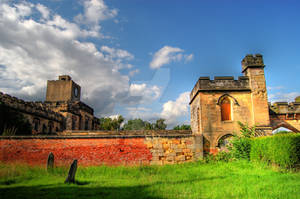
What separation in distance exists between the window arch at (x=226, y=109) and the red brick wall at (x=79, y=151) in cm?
592

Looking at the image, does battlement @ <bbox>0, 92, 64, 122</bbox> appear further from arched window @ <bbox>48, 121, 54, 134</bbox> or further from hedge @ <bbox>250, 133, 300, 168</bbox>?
hedge @ <bbox>250, 133, 300, 168</bbox>

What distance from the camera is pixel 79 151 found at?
14.0m

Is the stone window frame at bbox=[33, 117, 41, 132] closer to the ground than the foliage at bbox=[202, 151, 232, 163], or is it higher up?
higher up

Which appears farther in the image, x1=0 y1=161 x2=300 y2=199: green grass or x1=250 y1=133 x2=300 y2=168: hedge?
x1=250 y1=133 x2=300 y2=168: hedge

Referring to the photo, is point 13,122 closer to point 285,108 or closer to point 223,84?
point 223,84

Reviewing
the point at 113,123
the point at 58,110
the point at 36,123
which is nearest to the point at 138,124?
the point at 113,123

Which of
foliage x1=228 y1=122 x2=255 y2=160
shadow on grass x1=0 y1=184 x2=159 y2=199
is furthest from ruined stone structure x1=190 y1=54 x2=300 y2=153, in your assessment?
shadow on grass x1=0 y1=184 x2=159 y2=199

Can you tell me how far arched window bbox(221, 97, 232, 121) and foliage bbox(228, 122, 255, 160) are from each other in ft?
3.03

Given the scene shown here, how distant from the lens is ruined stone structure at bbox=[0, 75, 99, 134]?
1953cm

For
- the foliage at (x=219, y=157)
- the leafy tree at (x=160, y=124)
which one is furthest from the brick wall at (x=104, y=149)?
the leafy tree at (x=160, y=124)

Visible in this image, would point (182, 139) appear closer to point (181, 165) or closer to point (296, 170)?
point (181, 165)

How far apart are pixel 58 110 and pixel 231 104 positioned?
20.2 m

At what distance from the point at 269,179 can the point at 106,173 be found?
25.6 ft

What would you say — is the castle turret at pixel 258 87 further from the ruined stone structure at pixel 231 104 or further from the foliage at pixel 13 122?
the foliage at pixel 13 122
